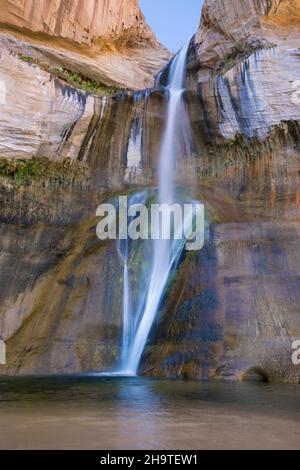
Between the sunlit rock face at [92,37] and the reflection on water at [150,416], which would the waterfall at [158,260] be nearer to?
the reflection on water at [150,416]

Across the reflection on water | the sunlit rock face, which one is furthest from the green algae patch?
the reflection on water

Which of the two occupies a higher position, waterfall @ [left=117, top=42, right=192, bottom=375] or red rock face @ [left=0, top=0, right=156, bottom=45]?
red rock face @ [left=0, top=0, right=156, bottom=45]

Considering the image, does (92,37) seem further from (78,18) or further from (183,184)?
(183,184)

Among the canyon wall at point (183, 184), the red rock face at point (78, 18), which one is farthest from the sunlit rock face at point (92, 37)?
the canyon wall at point (183, 184)

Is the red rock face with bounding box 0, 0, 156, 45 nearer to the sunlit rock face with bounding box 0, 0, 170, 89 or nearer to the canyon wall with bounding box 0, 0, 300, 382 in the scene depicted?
the sunlit rock face with bounding box 0, 0, 170, 89

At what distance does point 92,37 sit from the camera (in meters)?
26.0

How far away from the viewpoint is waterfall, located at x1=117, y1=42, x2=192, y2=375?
12.5 metres

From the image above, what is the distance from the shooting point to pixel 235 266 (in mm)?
12828

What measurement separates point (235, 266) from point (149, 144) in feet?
28.6

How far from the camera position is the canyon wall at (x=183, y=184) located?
11555 millimetres

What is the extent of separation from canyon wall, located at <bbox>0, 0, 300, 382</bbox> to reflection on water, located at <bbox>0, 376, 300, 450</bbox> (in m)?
2.33

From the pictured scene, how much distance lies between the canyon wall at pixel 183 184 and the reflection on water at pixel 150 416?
7.64 ft
